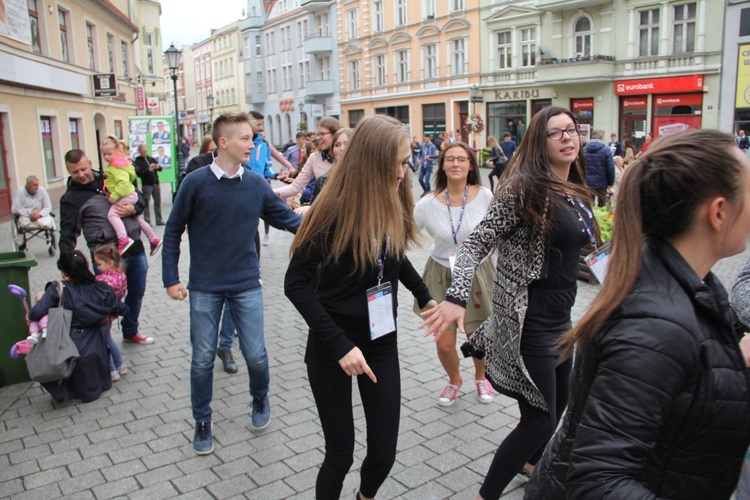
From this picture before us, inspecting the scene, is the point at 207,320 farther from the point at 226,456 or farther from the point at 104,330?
the point at 104,330

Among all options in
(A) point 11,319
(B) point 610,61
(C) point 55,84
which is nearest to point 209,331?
(A) point 11,319

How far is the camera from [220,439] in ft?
13.2

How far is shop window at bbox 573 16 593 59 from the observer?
29281mm

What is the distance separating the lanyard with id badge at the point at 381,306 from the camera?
2.69 m

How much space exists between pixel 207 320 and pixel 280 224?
0.73 meters

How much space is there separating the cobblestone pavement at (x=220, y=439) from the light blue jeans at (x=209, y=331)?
34cm

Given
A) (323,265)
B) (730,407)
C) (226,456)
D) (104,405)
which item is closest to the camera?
(730,407)

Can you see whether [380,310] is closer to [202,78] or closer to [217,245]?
[217,245]

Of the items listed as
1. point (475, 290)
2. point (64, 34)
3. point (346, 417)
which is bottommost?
point (346, 417)

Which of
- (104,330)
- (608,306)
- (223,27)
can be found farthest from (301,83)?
(608,306)

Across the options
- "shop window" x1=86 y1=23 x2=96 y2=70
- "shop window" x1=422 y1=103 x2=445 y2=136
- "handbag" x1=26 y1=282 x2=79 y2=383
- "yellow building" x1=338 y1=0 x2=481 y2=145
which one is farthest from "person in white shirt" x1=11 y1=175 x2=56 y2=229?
"shop window" x1=422 y1=103 x2=445 y2=136

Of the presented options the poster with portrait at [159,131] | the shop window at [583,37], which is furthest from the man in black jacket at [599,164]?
the shop window at [583,37]

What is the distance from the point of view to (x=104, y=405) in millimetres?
4602

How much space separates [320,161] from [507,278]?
373 centimetres
